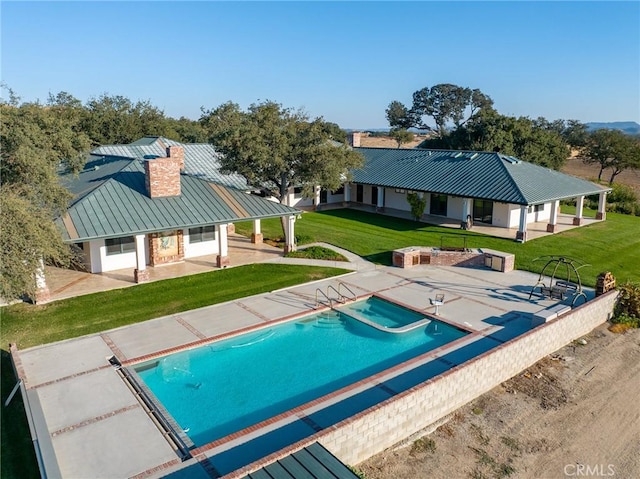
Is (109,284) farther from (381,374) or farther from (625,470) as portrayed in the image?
(625,470)

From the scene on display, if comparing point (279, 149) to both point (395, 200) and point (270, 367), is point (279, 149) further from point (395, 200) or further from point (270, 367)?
point (395, 200)

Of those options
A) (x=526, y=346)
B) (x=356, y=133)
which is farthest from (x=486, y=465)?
(x=356, y=133)

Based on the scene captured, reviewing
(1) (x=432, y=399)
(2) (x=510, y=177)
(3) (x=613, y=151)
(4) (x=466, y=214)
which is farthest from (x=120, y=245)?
(3) (x=613, y=151)

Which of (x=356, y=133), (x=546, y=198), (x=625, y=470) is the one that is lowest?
(x=625, y=470)

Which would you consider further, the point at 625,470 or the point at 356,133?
the point at 356,133

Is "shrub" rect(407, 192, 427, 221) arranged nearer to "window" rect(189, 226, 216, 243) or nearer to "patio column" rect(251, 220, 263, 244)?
"patio column" rect(251, 220, 263, 244)

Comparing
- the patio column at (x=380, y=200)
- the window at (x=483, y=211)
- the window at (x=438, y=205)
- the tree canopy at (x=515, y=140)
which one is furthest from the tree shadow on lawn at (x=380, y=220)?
the tree canopy at (x=515, y=140)

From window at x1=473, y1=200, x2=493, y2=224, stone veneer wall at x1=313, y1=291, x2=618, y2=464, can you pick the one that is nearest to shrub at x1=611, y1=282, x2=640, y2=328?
stone veneer wall at x1=313, y1=291, x2=618, y2=464
